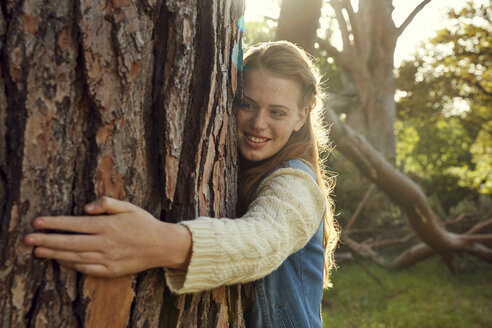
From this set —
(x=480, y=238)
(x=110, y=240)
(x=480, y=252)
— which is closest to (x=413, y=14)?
(x=480, y=238)

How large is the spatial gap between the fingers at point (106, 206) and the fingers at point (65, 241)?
0.07m

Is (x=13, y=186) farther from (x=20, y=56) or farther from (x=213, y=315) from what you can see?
(x=213, y=315)

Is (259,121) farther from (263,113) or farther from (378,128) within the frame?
(378,128)

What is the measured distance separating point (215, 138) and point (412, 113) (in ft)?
68.6

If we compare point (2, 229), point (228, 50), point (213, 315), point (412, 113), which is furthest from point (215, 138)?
point (412, 113)

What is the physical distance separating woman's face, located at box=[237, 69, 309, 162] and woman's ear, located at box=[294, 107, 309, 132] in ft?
0.47

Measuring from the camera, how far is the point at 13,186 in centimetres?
115

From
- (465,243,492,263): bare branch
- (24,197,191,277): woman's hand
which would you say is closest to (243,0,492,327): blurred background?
(465,243,492,263): bare branch

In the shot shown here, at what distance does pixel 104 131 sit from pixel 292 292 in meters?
1.08

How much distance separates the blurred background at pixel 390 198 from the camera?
602cm

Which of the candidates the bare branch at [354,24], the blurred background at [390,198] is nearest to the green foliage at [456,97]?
the blurred background at [390,198]

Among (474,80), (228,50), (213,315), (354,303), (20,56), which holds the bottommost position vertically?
(354,303)

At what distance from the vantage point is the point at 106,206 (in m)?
1.24

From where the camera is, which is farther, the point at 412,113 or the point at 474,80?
the point at 412,113
